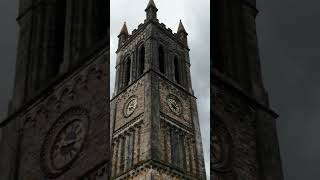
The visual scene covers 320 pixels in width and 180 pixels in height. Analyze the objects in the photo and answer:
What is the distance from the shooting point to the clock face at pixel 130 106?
3752 mm

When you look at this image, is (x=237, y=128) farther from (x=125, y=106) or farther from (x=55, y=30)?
(x=125, y=106)

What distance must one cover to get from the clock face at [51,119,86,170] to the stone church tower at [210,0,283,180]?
5.99 feet

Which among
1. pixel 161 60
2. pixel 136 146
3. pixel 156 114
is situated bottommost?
pixel 136 146

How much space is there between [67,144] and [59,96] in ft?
3.07

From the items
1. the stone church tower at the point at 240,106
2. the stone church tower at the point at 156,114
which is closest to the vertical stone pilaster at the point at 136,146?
the stone church tower at the point at 156,114

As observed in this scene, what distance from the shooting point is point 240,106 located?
991cm

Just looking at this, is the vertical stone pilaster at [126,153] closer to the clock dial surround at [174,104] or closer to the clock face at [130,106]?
the clock face at [130,106]

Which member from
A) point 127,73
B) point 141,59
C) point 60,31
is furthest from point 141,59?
point 60,31

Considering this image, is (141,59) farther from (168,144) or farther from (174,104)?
(168,144)

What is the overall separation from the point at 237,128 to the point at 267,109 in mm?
908

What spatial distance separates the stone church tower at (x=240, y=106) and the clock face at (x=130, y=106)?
4.66 m

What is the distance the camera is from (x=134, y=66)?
13.1 ft

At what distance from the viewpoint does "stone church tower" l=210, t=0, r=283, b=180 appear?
9.08 metres

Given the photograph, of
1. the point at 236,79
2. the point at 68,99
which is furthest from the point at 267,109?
the point at 68,99
